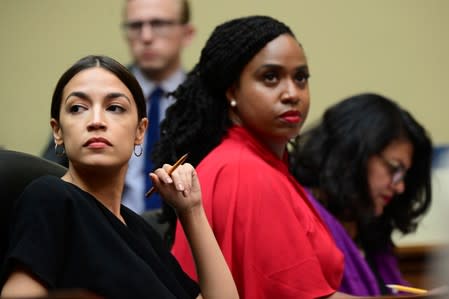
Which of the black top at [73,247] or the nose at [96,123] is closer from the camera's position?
the black top at [73,247]

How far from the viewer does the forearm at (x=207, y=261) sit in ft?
6.97

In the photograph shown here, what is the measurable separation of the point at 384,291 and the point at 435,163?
1012mm

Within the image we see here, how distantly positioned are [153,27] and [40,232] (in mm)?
2233

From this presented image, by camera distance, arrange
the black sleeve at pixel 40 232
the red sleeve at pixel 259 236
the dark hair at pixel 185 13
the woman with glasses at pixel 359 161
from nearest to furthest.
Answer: the black sleeve at pixel 40 232
the red sleeve at pixel 259 236
the woman with glasses at pixel 359 161
the dark hair at pixel 185 13

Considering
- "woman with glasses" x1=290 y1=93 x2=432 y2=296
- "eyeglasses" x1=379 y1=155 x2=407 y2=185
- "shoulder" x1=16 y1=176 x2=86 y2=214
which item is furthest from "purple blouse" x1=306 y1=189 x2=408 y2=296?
"shoulder" x1=16 y1=176 x2=86 y2=214

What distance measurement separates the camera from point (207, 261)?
83.7 inches

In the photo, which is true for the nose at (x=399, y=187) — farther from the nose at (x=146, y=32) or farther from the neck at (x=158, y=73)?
the nose at (x=146, y=32)

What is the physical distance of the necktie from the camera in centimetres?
354

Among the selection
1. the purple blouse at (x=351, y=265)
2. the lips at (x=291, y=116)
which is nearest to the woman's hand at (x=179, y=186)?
the lips at (x=291, y=116)

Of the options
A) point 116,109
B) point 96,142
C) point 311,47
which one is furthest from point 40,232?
point 311,47

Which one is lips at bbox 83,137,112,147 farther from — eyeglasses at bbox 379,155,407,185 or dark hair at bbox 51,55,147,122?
eyeglasses at bbox 379,155,407,185

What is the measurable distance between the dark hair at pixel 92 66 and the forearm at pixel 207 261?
234 millimetres

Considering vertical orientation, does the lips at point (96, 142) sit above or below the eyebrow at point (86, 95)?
below

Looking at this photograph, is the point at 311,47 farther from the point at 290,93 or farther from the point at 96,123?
the point at 96,123
